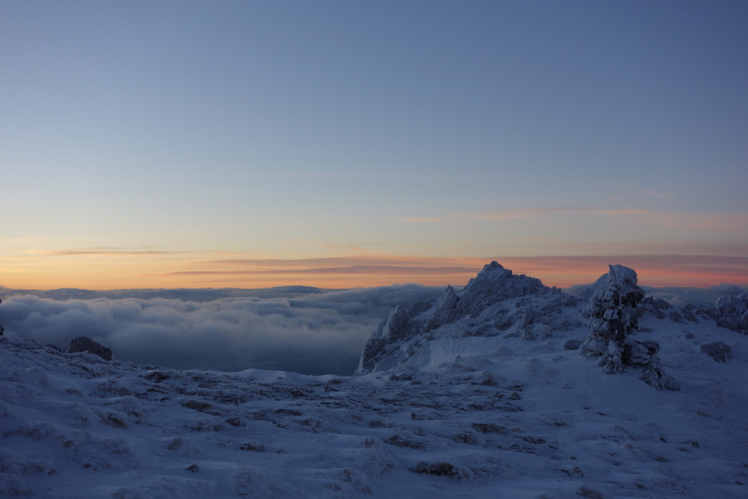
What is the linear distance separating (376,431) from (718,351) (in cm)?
3353

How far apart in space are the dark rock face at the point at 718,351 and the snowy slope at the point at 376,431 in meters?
2.03

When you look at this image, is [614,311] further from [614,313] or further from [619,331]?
[619,331]

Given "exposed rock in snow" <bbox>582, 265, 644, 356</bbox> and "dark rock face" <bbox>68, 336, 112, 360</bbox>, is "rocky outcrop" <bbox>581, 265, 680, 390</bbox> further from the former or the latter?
"dark rock face" <bbox>68, 336, 112, 360</bbox>

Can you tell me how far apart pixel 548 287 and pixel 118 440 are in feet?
177

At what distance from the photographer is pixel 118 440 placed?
1126 centimetres

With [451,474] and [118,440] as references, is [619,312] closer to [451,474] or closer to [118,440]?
[451,474]

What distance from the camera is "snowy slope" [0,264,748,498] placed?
10711 millimetres

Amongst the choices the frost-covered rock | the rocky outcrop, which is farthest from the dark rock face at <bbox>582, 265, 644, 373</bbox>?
the frost-covered rock

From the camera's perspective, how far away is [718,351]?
36812 millimetres

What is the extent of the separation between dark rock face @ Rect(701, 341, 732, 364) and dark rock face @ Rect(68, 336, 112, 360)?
143 feet

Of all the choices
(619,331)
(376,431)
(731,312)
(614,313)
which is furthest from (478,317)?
(376,431)

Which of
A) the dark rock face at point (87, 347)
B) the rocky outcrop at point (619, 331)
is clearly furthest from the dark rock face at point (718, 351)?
the dark rock face at point (87, 347)

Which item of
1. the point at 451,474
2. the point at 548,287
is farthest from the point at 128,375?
the point at 548,287

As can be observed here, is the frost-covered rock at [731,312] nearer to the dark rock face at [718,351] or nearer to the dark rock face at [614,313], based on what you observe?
the dark rock face at [718,351]
